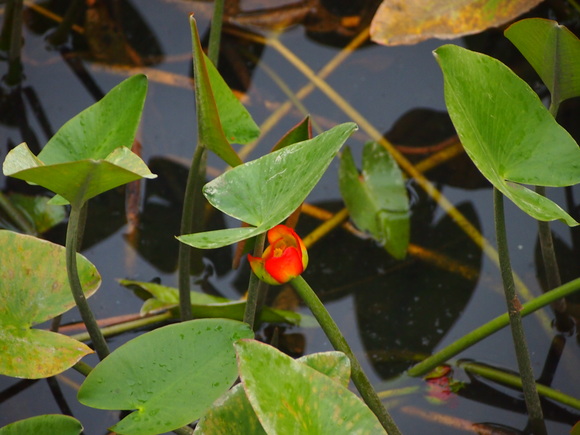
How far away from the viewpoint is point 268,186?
0.66 meters

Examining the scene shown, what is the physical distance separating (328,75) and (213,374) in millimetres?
848

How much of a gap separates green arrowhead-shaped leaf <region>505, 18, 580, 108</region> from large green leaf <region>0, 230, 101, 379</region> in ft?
1.90

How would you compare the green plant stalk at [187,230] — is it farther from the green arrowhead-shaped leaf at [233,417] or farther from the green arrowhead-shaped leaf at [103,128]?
the green arrowhead-shaped leaf at [233,417]

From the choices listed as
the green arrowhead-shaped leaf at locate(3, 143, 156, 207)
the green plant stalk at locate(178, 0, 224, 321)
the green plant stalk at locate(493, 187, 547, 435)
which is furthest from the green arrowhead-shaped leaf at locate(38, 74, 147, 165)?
the green plant stalk at locate(493, 187, 547, 435)

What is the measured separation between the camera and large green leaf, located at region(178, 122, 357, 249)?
0.60 meters

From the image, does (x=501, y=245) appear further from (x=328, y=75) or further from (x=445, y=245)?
(x=328, y=75)

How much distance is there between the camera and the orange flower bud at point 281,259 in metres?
0.64

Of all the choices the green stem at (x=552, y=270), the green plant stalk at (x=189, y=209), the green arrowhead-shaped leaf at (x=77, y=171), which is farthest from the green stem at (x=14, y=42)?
the green stem at (x=552, y=270)

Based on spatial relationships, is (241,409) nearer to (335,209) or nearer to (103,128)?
(103,128)

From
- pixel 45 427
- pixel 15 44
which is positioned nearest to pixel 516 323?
pixel 45 427

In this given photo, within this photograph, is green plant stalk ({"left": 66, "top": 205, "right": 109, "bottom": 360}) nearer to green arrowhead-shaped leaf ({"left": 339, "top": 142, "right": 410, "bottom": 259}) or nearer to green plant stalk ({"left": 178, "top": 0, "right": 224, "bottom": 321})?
green plant stalk ({"left": 178, "top": 0, "right": 224, "bottom": 321})

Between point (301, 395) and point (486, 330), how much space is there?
368 mm

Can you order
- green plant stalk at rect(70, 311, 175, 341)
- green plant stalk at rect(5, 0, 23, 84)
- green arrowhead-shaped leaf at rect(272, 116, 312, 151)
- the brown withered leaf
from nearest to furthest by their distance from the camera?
green arrowhead-shaped leaf at rect(272, 116, 312, 151)
green plant stalk at rect(70, 311, 175, 341)
the brown withered leaf
green plant stalk at rect(5, 0, 23, 84)

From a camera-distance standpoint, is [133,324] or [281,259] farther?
[133,324]
